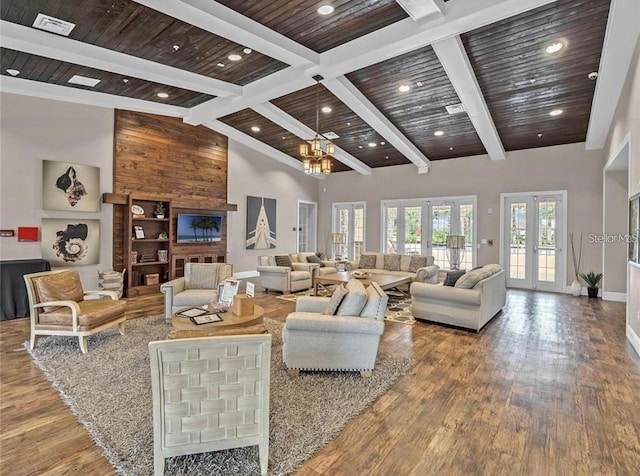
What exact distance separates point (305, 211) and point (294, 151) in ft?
7.45

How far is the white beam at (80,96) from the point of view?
17.9ft

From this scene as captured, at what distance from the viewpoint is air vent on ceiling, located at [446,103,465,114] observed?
634 cm

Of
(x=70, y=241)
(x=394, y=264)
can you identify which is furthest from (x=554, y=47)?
(x=70, y=241)

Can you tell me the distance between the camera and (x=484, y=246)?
28.4ft

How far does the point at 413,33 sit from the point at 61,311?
A: 5.22 metres

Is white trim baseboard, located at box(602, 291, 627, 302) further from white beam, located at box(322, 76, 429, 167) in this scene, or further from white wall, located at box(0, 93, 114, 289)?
white wall, located at box(0, 93, 114, 289)

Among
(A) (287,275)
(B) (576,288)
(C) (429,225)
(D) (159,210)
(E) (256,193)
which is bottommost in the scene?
(B) (576,288)

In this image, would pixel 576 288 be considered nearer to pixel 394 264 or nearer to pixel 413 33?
pixel 394 264

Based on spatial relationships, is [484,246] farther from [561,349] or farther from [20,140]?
[20,140]

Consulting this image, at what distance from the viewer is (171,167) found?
770 centimetres

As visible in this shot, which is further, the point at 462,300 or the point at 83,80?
the point at 83,80

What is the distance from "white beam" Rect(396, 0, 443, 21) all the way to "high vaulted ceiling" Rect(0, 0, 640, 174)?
0.04ft

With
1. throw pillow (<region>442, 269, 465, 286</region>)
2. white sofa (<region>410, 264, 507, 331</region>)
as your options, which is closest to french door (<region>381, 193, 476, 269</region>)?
white sofa (<region>410, 264, 507, 331</region>)

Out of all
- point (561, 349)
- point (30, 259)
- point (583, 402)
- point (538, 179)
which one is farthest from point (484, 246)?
point (30, 259)
